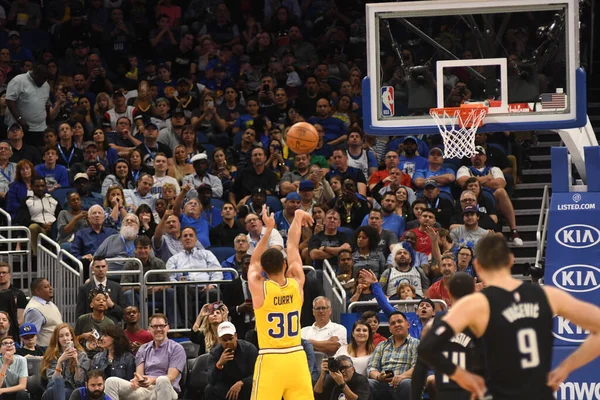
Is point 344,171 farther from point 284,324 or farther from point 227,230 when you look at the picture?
point 284,324

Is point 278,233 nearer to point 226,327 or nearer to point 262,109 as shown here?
point 226,327

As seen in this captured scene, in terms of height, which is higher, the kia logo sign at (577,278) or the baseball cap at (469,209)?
the baseball cap at (469,209)

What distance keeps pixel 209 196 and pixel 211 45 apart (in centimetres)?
577

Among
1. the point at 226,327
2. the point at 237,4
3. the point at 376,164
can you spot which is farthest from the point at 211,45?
the point at 226,327

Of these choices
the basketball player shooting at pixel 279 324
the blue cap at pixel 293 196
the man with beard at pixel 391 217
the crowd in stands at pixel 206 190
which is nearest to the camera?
the basketball player shooting at pixel 279 324

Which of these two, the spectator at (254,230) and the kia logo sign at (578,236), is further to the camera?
the spectator at (254,230)

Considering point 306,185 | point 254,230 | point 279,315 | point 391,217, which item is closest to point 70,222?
point 254,230

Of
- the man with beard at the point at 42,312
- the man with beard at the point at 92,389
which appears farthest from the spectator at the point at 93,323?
the man with beard at the point at 92,389

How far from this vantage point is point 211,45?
21562mm

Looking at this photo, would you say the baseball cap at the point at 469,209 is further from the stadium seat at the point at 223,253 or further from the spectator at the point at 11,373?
the spectator at the point at 11,373

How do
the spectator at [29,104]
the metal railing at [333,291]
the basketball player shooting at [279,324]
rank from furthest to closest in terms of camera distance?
the spectator at [29,104], the metal railing at [333,291], the basketball player shooting at [279,324]

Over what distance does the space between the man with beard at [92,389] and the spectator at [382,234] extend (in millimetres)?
4228

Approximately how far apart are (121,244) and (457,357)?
7147 mm

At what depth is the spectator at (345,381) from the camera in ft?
41.7
